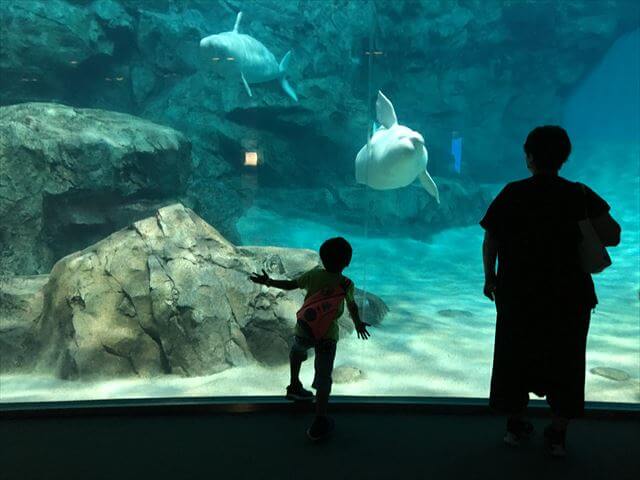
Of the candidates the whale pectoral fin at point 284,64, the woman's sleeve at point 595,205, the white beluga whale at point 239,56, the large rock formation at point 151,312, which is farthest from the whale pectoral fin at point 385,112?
the woman's sleeve at point 595,205

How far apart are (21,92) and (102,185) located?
213cm

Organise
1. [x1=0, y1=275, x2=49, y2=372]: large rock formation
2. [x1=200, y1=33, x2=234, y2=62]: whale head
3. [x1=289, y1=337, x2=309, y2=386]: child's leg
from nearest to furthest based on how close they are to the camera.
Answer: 1. [x1=289, y1=337, x2=309, y2=386]: child's leg
2. [x1=0, y1=275, x2=49, y2=372]: large rock formation
3. [x1=200, y1=33, x2=234, y2=62]: whale head

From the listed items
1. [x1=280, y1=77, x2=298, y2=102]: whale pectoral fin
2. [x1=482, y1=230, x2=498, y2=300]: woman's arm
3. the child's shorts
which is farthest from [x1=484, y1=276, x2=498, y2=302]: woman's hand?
[x1=280, y1=77, x2=298, y2=102]: whale pectoral fin

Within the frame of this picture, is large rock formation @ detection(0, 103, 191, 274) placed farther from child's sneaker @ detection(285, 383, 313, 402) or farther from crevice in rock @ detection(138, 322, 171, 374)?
child's sneaker @ detection(285, 383, 313, 402)

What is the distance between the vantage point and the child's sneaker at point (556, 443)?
5.78 feet

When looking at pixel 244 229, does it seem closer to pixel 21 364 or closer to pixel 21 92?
pixel 21 364

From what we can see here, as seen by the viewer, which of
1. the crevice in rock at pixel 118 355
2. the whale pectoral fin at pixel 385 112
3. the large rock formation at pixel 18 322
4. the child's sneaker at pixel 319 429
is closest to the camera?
the child's sneaker at pixel 319 429

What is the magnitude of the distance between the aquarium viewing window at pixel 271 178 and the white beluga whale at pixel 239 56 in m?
0.03

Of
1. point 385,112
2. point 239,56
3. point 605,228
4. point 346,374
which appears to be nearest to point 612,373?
point 346,374

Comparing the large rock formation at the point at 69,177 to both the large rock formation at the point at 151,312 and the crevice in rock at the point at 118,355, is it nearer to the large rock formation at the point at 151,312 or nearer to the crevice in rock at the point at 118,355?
the large rock formation at the point at 151,312

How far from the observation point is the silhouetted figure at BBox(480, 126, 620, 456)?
5.59 feet

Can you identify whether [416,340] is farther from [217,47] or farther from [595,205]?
[217,47]

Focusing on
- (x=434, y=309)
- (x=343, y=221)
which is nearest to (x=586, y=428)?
(x=434, y=309)

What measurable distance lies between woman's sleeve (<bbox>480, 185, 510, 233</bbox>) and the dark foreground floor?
853mm
